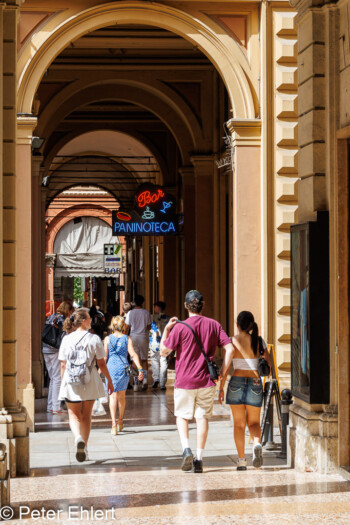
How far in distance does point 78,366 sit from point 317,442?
2713 millimetres

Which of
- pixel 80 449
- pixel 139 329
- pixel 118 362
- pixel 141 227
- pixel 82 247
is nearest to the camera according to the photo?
pixel 80 449

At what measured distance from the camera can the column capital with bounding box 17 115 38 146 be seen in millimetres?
13727

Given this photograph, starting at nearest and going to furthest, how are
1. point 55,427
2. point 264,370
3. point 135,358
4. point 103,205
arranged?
point 264,370
point 135,358
point 55,427
point 103,205

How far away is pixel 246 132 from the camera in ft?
46.2

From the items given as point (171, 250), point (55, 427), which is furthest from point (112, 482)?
point (171, 250)

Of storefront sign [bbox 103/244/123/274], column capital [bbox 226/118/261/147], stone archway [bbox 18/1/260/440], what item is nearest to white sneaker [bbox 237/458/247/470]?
stone archway [bbox 18/1/260/440]

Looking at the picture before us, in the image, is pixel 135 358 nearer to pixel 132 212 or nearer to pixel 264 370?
pixel 264 370

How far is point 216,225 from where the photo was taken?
19547 millimetres

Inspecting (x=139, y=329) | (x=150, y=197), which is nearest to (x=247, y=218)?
(x=139, y=329)

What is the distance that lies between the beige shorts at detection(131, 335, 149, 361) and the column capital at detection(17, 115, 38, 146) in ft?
20.3

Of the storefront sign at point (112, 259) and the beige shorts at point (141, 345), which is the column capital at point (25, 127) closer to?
the beige shorts at point (141, 345)

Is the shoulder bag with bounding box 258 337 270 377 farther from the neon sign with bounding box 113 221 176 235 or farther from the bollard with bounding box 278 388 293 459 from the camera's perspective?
the neon sign with bounding box 113 221 176 235

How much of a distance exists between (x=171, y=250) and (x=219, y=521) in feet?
59.2

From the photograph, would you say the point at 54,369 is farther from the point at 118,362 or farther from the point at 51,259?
the point at 51,259
